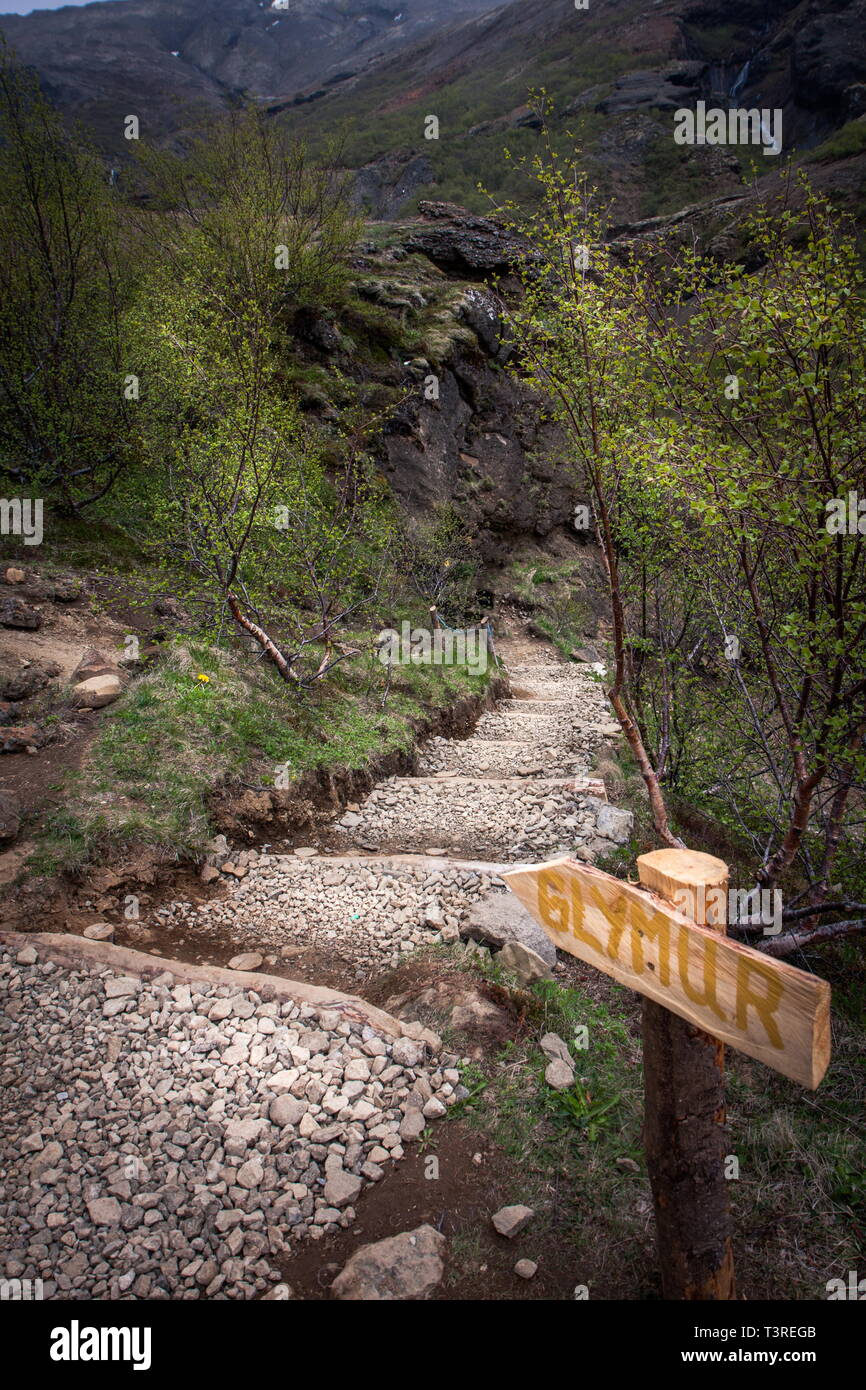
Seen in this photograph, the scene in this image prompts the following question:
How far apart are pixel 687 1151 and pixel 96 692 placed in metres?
7.82

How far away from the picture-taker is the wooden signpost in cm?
180

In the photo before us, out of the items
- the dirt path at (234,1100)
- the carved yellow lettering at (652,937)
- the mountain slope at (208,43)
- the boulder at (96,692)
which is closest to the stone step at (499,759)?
the dirt path at (234,1100)

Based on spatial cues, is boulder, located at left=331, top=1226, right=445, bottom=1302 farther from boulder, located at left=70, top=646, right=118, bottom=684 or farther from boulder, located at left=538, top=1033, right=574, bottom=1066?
boulder, located at left=70, top=646, right=118, bottom=684

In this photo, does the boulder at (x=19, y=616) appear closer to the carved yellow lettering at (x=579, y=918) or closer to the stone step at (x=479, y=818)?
the stone step at (x=479, y=818)

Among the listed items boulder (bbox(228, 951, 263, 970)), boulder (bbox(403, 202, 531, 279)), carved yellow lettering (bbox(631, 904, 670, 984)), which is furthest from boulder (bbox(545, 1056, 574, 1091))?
boulder (bbox(403, 202, 531, 279))

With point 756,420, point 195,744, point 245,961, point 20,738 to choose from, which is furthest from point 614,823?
point 20,738

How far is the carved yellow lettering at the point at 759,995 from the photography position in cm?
179

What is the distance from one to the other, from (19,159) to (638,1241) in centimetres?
1797

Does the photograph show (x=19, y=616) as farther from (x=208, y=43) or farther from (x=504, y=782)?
(x=208, y=43)

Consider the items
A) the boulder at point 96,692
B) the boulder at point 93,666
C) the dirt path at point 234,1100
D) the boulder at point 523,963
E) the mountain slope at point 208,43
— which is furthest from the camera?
the mountain slope at point 208,43

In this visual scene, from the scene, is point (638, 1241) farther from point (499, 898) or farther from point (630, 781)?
point (630, 781)

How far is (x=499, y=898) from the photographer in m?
5.72

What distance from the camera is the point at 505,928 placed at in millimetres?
5281

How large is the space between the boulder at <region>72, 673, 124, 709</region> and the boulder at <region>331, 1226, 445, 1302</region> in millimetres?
6762
